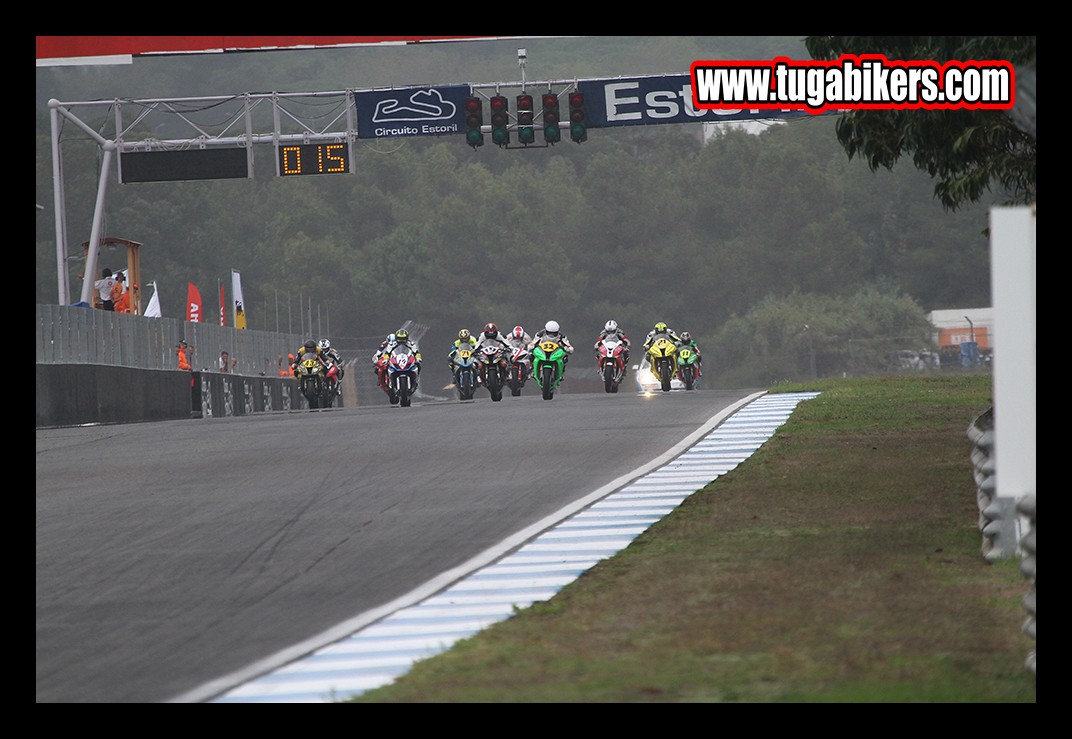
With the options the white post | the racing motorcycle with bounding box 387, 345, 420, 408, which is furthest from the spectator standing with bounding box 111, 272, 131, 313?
the white post

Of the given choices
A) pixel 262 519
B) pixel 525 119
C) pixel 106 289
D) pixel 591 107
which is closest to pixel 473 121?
pixel 525 119

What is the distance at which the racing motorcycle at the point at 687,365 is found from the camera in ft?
109

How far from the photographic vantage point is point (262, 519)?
13359mm

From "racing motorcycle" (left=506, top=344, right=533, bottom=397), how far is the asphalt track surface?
8.81 m

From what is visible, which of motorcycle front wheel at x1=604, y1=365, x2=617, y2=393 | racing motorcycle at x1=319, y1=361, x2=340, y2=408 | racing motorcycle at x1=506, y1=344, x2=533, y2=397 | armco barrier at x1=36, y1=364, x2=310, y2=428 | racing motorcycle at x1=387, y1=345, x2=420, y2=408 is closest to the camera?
armco barrier at x1=36, y1=364, x2=310, y2=428

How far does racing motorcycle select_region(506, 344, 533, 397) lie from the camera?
33.2 meters

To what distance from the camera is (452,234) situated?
108 metres

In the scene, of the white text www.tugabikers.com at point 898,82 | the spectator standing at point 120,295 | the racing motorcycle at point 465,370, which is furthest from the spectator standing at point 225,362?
the white text www.tugabikers.com at point 898,82

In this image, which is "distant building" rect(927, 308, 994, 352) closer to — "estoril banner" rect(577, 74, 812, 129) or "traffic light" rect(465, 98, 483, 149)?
"estoril banner" rect(577, 74, 812, 129)

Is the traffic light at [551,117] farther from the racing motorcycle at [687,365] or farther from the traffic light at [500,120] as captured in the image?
the racing motorcycle at [687,365]

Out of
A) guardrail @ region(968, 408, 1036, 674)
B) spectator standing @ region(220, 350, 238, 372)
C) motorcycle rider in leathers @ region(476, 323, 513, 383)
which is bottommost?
guardrail @ region(968, 408, 1036, 674)

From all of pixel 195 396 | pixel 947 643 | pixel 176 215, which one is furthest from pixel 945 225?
pixel 947 643

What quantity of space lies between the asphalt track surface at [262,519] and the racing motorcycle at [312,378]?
905cm
